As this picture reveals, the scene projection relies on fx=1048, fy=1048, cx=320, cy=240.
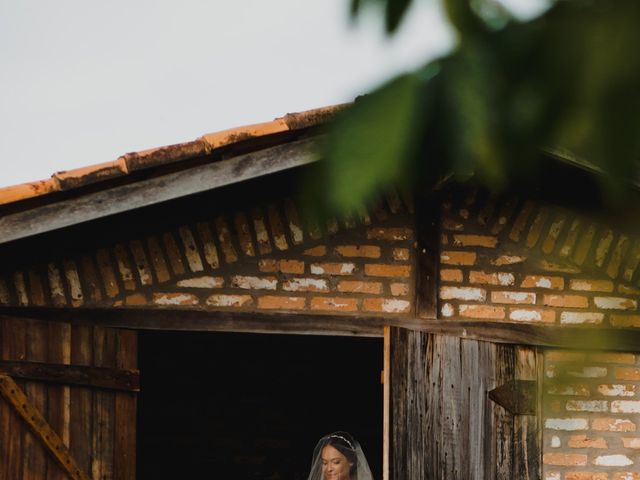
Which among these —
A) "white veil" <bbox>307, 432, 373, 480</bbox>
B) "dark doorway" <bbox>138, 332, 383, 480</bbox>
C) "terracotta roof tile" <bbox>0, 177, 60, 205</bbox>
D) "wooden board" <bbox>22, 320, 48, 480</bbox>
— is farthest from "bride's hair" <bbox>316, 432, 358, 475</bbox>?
"terracotta roof tile" <bbox>0, 177, 60, 205</bbox>

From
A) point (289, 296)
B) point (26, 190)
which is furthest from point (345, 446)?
point (26, 190)

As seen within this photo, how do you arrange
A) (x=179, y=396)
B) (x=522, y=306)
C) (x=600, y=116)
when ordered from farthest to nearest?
(x=179, y=396)
(x=522, y=306)
(x=600, y=116)

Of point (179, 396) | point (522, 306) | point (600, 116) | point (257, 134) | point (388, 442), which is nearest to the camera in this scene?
point (600, 116)

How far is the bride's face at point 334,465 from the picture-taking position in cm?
716

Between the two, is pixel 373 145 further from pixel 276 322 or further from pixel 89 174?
pixel 276 322

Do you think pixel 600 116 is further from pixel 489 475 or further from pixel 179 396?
pixel 179 396

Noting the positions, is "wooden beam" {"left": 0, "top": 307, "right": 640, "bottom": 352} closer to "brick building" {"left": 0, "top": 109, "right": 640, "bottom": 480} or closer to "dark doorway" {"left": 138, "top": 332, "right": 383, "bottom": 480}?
"brick building" {"left": 0, "top": 109, "right": 640, "bottom": 480}

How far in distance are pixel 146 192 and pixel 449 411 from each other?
6.38 ft

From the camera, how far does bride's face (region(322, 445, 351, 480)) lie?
716 centimetres

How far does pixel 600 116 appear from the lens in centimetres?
74

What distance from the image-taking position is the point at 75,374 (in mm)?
5141

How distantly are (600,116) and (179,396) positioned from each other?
9.01 meters

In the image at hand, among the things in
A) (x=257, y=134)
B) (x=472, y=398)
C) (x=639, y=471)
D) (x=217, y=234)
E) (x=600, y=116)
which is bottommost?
(x=639, y=471)

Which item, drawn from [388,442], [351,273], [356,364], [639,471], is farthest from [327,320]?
[356,364]
